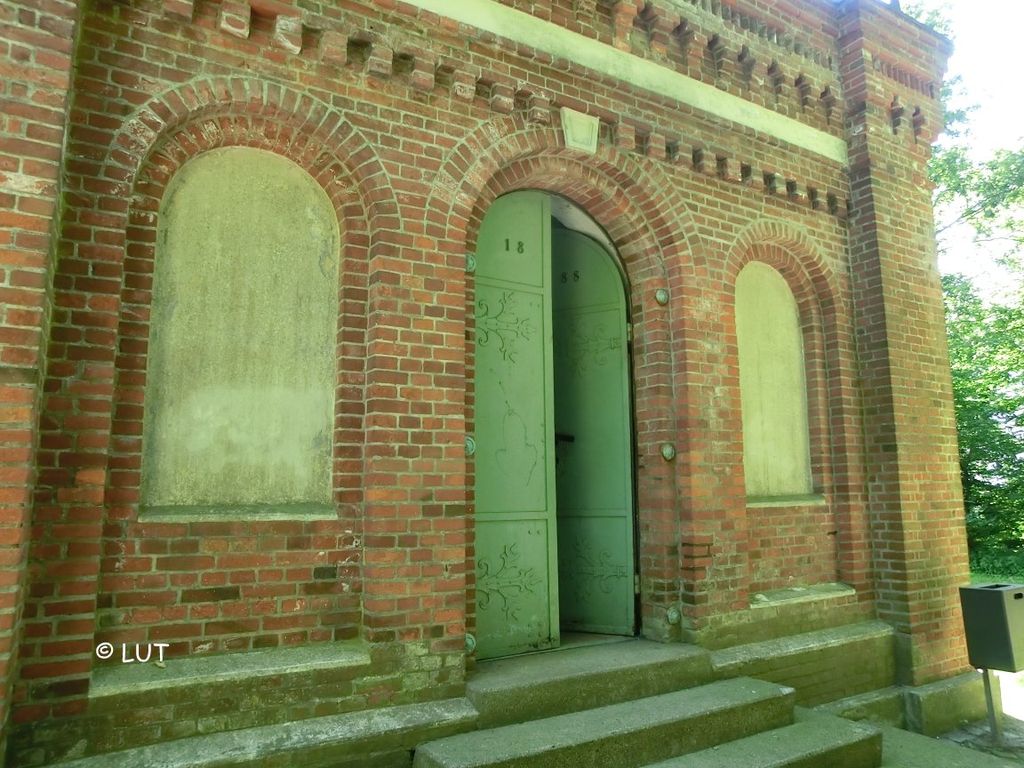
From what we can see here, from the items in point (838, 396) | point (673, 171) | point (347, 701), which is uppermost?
point (673, 171)

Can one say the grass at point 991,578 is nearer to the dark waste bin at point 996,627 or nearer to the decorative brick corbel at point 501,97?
the dark waste bin at point 996,627

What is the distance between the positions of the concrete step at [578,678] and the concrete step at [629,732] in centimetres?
8

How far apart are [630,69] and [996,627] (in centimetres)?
519

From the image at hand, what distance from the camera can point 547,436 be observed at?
16.3 ft

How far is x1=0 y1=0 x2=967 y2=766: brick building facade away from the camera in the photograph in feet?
10.2

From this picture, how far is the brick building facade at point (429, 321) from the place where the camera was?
310 centimetres

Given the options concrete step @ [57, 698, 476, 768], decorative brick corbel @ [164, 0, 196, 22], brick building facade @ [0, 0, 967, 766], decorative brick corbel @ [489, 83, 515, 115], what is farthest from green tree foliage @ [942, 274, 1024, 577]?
decorative brick corbel @ [164, 0, 196, 22]

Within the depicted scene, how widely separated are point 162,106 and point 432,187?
1.49m

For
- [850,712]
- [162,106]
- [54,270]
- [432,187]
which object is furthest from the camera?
[850,712]

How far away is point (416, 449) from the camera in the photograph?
3.91 meters

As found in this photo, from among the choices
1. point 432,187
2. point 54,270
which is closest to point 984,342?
point 432,187

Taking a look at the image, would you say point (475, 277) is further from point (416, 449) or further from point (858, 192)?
point (858, 192)

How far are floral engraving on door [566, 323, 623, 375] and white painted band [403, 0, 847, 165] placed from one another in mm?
1901

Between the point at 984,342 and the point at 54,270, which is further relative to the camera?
the point at 984,342
